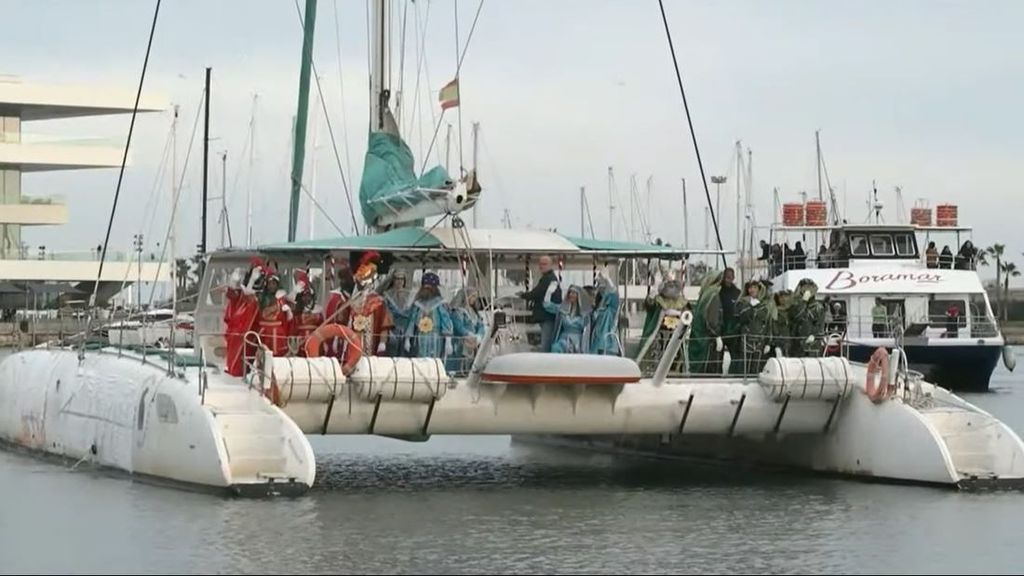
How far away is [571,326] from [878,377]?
3266 millimetres

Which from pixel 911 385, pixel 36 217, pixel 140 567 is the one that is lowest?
pixel 140 567

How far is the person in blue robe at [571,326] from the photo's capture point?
20.3 meters

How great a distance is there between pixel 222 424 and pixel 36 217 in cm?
5474

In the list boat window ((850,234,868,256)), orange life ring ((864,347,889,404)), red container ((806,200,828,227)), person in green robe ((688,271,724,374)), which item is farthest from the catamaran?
red container ((806,200,828,227))

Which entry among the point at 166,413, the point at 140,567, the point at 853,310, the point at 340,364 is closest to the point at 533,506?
the point at 340,364

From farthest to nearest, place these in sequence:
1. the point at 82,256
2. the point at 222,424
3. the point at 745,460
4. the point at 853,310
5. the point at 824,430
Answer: the point at 82,256 < the point at 853,310 < the point at 745,460 < the point at 824,430 < the point at 222,424

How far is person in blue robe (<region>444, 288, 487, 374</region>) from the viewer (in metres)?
19.8

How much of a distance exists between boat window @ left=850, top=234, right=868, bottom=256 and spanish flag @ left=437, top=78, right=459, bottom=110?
26346 mm

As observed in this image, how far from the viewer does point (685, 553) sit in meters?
15.5

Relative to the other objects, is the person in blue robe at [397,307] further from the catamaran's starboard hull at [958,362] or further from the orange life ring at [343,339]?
the catamaran's starboard hull at [958,362]

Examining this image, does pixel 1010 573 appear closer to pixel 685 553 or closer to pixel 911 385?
pixel 685 553

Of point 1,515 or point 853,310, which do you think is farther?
point 853,310

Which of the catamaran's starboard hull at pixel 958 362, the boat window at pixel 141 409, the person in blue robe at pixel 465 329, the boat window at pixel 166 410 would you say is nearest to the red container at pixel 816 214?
the catamaran's starboard hull at pixel 958 362

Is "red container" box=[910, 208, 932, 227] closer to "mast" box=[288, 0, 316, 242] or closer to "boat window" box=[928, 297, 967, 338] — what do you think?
"boat window" box=[928, 297, 967, 338]
